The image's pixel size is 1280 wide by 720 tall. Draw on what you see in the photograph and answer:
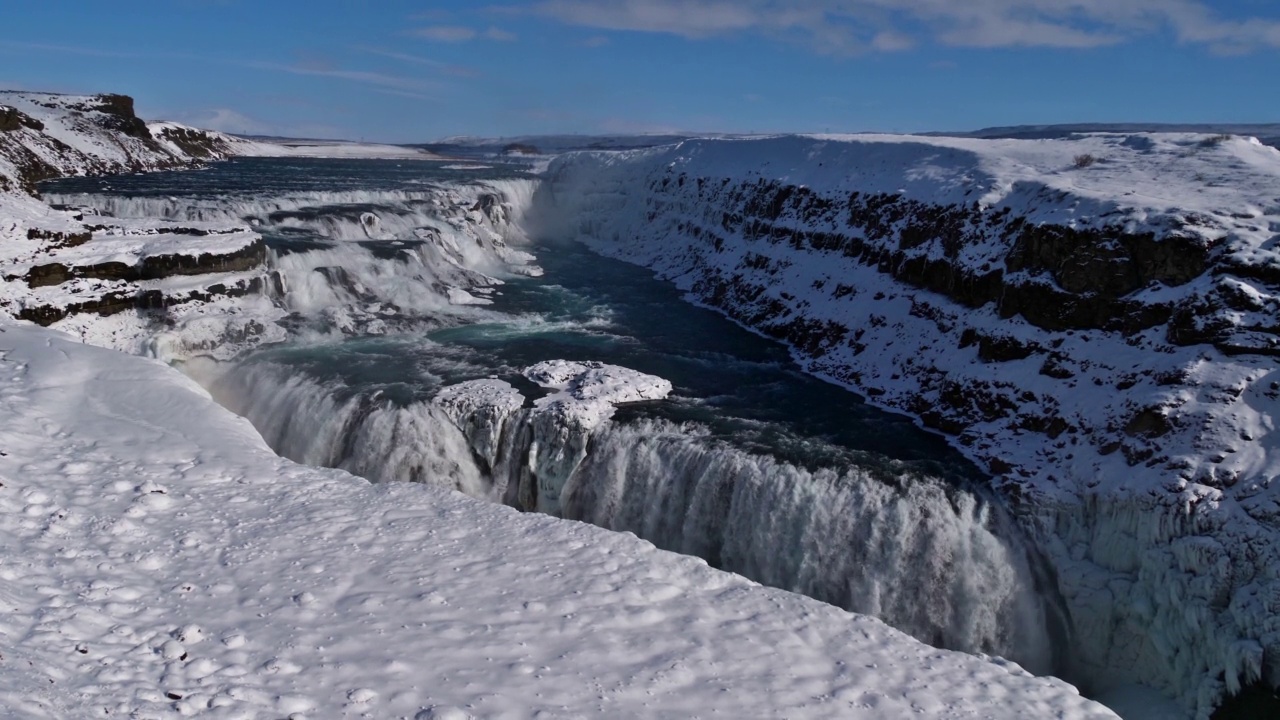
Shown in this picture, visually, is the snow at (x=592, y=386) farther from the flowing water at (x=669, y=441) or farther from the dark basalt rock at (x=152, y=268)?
the dark basalt rock at (x=152, y=268)

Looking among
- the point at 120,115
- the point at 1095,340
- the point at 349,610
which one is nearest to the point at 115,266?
the point at 349,610

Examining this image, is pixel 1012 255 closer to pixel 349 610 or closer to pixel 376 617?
pixel 376 617

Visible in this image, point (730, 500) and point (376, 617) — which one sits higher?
point (376, 617)

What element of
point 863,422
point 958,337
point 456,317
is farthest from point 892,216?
point 456,317

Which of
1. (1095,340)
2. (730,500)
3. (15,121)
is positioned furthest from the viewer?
(15,121)

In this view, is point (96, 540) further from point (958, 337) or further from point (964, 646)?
point (958, 337)

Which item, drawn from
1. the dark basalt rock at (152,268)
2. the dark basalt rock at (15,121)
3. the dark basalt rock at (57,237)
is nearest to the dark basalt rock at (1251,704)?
the dark basalt rock at (152,268)

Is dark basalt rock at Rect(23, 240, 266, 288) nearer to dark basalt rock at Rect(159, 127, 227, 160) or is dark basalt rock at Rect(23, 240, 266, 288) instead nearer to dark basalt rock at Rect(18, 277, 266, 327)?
dark basalt rock at Rect(18, 277, 266, 327)
